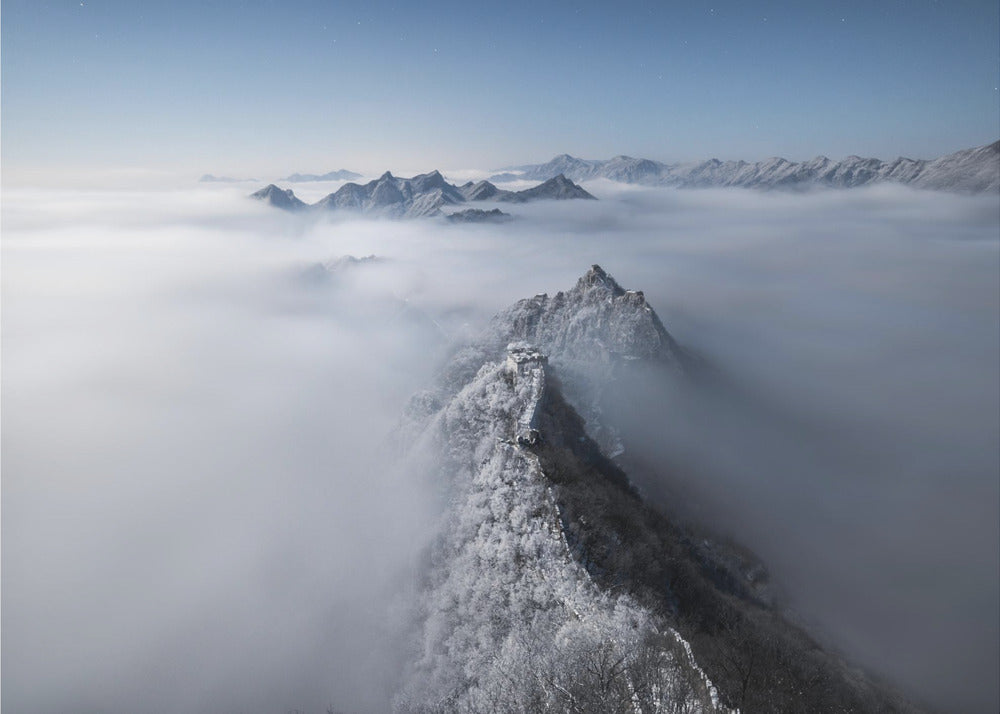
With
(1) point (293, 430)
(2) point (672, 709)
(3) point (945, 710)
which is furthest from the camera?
(1) point (293, 430)

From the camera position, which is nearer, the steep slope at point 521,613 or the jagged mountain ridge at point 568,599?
the steep slope at point 521,613

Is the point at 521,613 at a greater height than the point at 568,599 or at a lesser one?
lesser

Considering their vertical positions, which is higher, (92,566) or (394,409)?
(394,409)

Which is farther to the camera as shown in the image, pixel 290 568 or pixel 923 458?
pixel 923 458

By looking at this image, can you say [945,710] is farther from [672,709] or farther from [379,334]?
[379,334]

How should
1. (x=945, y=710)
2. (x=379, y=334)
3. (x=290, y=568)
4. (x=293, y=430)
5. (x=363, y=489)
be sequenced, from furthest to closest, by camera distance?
(x=379, y=334) < (x=293, y=430) < (x=363, y=489) < (x=290, y=568) < (x=945, y=710)

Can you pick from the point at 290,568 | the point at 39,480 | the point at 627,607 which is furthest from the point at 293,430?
the point at 627,607

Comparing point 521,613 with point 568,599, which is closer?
point 568,599

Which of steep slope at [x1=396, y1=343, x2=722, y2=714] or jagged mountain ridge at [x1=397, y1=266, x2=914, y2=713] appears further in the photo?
jagged mountain ridge at [x1=397, y1=266, x2=914, y2=713]
